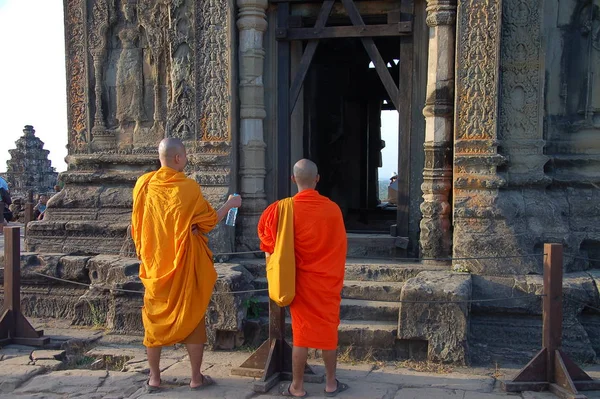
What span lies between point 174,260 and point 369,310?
74.9 inches

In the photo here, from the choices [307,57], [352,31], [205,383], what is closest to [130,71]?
[307,57]

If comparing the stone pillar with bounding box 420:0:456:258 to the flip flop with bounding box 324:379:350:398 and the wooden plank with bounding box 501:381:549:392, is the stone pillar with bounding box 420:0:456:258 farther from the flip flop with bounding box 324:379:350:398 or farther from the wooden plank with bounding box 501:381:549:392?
the flip flop with bounding box 324:379:350:398

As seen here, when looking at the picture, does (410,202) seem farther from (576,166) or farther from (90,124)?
(90,124)

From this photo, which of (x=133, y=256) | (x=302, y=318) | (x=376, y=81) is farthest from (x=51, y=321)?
(x=376, y=81)

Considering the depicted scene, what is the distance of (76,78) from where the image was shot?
705cm

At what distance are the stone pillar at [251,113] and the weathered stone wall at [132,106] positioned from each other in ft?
0.48

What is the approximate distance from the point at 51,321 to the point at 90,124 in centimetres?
218

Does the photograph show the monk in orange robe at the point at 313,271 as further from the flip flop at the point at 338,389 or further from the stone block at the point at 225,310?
the stone block at the point at 225,310

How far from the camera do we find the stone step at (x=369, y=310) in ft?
17.6

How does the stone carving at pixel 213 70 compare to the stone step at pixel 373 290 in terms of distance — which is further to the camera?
the stone carving at pixel 213 70

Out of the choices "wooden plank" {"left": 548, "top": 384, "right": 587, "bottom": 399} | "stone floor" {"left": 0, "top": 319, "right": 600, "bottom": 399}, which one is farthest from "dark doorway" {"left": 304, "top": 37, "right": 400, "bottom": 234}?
"wooden plank" {"left": 548, "top": 384, "right": 587, "bottom": 399}

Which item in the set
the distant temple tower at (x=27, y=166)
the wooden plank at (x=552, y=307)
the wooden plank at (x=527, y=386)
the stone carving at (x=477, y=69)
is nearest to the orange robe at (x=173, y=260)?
the wooden plank at (x=527, y=386)

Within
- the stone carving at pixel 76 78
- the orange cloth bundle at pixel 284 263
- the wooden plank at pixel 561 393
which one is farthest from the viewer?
the stone carving at pixel 76 78

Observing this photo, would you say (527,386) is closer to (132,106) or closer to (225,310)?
(225,310)
